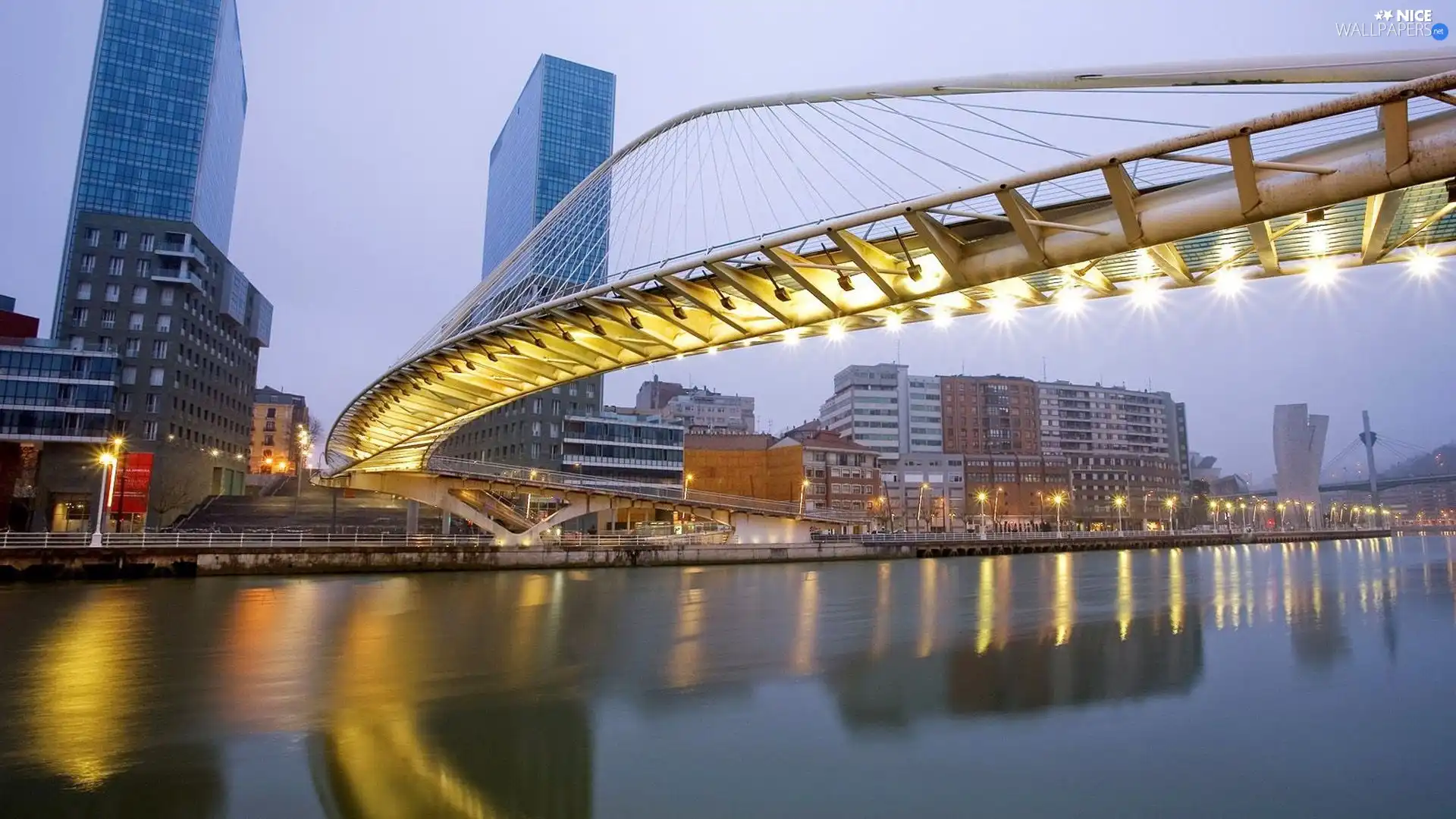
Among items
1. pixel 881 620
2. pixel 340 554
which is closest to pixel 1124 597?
pixel 881 620

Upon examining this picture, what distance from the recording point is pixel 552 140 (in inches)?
6147

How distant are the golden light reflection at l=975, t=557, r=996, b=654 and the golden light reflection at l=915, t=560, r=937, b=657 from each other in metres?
1.22

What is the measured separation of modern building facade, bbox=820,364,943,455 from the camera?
460 ft

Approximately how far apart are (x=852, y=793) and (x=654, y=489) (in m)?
50.4

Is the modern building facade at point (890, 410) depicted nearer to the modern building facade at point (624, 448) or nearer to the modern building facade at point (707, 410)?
the modern building facade at point (707, 410)

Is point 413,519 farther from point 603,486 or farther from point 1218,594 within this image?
point 1218,594

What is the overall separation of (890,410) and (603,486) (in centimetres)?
9311

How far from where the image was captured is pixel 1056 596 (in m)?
35.0

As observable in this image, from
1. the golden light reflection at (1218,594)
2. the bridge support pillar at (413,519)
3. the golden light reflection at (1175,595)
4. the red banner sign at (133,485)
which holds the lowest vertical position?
the golden light reflection at (1175,595)

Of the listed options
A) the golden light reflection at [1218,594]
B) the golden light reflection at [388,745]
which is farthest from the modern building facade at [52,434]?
the golden light reflection at [1218,594]

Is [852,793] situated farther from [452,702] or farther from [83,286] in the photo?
Answer: [83,286]

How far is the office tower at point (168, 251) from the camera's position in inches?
2623

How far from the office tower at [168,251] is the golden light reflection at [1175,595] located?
232ft

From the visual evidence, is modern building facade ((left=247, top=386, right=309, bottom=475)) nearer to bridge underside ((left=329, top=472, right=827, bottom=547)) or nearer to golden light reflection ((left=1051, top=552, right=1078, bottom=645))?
bridge underside ((left=329, top=472, right=827, bottom=547))
